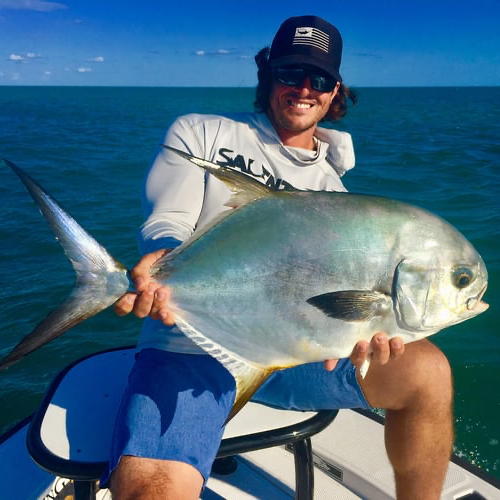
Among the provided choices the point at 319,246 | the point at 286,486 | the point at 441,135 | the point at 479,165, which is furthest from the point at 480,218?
the point at 441,135

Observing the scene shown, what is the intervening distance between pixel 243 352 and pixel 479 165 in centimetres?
1413

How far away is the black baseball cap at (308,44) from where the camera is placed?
258 cm

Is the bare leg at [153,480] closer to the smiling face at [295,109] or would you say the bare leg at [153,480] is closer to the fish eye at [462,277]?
the fish eye at [462,277]

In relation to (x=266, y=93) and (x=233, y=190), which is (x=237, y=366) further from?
(x=266, y=93)

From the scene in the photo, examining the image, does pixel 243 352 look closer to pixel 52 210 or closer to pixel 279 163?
pixel 52 210

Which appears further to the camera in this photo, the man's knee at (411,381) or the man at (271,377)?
the man's knee at (411,381)

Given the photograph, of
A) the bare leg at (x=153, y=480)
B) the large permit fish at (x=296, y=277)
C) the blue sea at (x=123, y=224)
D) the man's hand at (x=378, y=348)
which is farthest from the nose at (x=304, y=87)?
the blue sea at (x=123, y=224)

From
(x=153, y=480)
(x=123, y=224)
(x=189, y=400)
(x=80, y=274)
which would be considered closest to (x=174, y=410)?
(x=189, y=400)

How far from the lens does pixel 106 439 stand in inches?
77.8

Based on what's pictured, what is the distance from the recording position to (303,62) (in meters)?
2.57

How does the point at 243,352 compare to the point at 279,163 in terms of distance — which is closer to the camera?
the point at 243,352

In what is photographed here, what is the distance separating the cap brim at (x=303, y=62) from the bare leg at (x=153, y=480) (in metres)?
1.90

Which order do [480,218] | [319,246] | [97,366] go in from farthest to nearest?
[480,218]
[97,366]
[319,246]

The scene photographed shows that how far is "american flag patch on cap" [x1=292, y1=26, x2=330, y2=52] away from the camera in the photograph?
259cm
